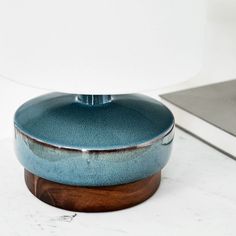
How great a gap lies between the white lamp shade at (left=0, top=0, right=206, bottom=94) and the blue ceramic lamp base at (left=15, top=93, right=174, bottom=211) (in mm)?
91

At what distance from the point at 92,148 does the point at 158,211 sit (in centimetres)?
13

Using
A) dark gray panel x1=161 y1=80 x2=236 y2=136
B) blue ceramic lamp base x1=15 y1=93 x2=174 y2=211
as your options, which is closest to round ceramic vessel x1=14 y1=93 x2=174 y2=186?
blue ceramic lamp base x1=15 y1=93 x2=174 y2=211

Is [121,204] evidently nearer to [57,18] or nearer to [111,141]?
[111,141]

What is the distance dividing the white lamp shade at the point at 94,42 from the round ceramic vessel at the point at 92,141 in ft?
0.30

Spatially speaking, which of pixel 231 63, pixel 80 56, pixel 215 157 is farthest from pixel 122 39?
pixel 231 63

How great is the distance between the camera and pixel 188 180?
71 cm

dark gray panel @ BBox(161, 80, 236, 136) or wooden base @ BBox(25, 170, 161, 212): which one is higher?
dark gray panel @ BBox(161, 80, 236, 136)

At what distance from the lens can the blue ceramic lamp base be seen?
0.57m

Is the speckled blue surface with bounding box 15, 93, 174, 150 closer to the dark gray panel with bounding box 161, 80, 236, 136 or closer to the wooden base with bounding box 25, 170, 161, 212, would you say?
the wooden base with bounding box 25, 170, 161, 212

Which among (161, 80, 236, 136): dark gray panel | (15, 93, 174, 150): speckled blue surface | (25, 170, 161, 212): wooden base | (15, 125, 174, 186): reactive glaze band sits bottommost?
(25, 170, 161, 212): wooden base

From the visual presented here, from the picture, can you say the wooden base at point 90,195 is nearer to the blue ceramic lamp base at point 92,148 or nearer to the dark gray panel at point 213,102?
the blue ceramic lamp base at point 92,148

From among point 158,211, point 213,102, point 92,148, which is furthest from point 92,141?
point 213,102

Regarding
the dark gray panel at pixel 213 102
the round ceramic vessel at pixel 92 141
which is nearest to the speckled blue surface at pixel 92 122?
the round ceramic vessel at pixel 92 141

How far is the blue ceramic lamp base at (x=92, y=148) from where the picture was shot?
0.57 m
